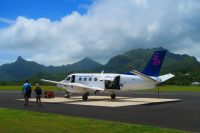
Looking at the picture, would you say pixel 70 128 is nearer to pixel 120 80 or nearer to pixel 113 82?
pixel 120 80

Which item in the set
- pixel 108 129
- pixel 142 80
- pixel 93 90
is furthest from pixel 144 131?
pixel 93 90

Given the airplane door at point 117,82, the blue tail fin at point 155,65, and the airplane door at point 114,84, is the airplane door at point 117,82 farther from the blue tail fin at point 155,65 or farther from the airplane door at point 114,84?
the blue tail fin at point 155,65

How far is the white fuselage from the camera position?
1497 inches

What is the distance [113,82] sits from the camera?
132ft

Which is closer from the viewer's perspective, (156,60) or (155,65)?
(155,65)

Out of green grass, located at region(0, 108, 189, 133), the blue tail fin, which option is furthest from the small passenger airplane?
green grass, located at region(0, 108, 189, 133)

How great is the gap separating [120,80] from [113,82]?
960 millimetres

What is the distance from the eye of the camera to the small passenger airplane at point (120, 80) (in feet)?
124

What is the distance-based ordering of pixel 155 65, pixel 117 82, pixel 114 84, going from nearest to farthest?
pixel 155 65 → pixel 117 82 → pixel 114 84

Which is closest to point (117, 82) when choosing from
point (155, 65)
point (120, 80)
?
point (120, 80)

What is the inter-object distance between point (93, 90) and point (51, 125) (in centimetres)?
2408

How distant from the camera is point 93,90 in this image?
40812mm

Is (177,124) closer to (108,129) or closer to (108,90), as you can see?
(108,129)

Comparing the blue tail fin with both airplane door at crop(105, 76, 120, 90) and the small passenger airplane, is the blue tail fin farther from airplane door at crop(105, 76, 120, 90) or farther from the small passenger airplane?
airplane door at crop(105, 76, 120, 90)
